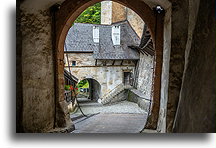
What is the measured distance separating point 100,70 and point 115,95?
2.27 metres

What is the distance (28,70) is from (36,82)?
0.87 feet

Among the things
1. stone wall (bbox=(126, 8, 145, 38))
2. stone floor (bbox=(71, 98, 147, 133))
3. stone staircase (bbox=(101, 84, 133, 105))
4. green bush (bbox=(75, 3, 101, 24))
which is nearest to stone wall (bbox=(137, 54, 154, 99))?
stone staircase (bbox=(101, 84, 133, 105))

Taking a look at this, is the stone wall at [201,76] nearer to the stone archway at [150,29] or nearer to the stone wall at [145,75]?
the stone archway at [150,29]

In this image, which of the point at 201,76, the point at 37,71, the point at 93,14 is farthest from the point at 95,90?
the point at 201,76

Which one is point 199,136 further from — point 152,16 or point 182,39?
point 152,16

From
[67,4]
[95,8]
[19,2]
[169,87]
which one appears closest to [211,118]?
[169,87]

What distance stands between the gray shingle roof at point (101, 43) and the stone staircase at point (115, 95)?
7.64 feet

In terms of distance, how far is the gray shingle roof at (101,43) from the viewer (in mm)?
15406

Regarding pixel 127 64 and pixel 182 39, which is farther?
pixel 127 64

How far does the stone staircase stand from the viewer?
15.2 meters

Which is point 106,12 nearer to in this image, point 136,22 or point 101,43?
point 136,22

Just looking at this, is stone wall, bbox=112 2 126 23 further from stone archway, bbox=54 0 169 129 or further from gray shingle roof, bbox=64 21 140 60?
stone archway, bbox=54 0 169 129

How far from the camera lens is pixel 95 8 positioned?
22719 millimetres

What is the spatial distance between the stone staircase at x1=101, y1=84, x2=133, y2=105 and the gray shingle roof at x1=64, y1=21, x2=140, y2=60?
233 centimetres
